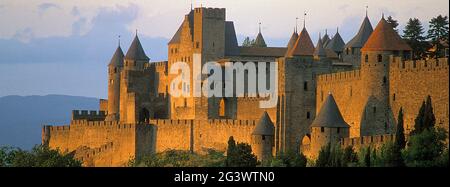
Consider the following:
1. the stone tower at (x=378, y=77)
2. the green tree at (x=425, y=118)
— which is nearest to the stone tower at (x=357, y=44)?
the stone tower at (x=378, y=77)

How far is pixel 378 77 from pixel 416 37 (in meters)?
9.02

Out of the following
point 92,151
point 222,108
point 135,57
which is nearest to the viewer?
point 222,108

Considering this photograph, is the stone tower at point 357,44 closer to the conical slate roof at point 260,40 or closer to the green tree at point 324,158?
the green tree at point 324,158

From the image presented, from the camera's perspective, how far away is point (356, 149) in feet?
229

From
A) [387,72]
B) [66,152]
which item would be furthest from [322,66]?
[66,152]

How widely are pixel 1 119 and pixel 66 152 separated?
106m

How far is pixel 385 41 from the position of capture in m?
72.4

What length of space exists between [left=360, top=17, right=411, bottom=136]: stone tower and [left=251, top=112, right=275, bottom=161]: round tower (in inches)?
250

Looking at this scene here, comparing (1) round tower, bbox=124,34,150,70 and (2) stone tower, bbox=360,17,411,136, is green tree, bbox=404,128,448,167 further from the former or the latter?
(1) round tower, bbox=124,34,150,70

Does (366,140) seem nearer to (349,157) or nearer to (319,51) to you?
(349,157)

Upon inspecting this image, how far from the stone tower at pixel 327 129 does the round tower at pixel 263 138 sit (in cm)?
452

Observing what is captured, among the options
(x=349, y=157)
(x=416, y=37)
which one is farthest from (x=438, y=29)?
(x=349, y=157)

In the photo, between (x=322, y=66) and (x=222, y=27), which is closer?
(x=322, y=66)
